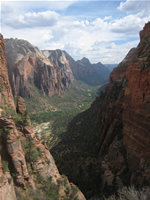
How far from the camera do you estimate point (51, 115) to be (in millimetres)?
89250

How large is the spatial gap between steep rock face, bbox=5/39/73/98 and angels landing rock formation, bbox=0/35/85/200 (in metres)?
96.9

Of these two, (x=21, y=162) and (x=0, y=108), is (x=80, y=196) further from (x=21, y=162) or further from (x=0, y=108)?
(x=0, y=108)

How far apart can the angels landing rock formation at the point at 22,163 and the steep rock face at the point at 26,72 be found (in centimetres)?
9685

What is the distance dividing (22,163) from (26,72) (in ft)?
359

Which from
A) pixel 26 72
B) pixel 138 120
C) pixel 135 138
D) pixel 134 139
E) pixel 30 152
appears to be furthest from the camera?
pixel 26 72

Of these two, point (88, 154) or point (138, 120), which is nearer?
point (138, 120)

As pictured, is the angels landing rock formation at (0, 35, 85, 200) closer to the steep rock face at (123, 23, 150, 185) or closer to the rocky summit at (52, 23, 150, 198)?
the rocky summit at (52, 23, 150, 198)

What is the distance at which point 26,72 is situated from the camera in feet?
372

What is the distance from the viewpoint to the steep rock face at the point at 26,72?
107 metres

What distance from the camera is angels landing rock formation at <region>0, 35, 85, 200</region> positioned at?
422 inches

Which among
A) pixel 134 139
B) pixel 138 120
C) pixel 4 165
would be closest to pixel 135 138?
pixel 134 139

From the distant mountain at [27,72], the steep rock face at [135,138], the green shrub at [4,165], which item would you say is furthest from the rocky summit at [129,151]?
the distant mountain at [27,72]

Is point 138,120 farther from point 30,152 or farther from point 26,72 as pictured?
point 26,72

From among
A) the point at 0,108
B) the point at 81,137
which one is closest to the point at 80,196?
the point at 0,108
